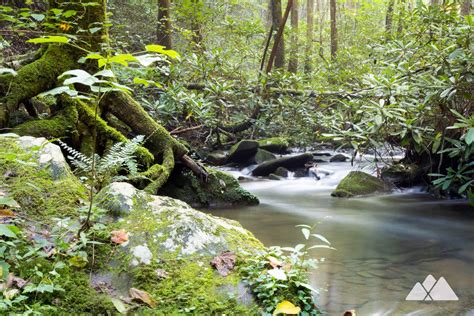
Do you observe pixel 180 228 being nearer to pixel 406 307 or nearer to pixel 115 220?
pixel 115 220

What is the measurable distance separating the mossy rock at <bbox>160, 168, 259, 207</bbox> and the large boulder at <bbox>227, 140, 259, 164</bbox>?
180 inches

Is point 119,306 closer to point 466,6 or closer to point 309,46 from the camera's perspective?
point 466,6

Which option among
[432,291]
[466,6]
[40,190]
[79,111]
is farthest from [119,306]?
[466,6]

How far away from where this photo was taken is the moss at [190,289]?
214 centimetres

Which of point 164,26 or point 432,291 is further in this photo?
point 164,26

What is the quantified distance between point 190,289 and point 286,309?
52 centimetres

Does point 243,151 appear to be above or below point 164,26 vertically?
below

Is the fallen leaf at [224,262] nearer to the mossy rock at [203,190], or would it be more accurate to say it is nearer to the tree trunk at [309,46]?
the mossy rock at [203,190]

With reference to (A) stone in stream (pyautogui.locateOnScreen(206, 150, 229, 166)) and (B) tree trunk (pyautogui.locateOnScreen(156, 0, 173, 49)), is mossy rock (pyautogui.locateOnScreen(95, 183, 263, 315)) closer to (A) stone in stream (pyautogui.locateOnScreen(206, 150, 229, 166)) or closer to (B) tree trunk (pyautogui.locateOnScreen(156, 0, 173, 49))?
(B) tree trunk (pyautogui.locateOnScreen(156, 0, 173, 49))

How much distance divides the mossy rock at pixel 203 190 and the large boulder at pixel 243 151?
15.0 ft

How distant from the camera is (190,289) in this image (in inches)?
88.4

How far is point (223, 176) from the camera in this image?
7.04 m

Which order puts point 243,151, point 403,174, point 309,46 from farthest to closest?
point 309,46 → point 243,151 → point 403,174

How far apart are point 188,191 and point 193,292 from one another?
4485 mm
